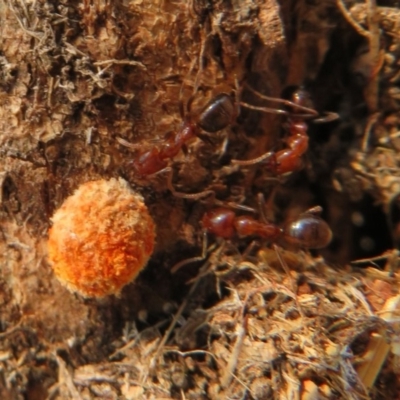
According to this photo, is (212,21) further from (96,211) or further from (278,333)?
(278,333)

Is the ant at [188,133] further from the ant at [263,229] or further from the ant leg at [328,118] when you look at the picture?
the ant leg at [328,118]

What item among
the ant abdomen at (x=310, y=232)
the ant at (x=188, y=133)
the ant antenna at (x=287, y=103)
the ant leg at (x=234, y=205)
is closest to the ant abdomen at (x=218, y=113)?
the ant at (x=188, y=133)

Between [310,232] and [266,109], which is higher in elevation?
[266,109]

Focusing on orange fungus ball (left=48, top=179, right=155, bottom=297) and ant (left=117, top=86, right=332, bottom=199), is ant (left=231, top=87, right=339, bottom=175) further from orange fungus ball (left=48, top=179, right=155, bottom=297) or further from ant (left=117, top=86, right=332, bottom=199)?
orange fungus ball (left=48, top=179, right=155, bottom=297)

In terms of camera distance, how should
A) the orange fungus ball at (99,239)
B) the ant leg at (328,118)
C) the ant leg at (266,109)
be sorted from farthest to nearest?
1. the ant leg at (328,118)
2. the ant leg at (266,109)
3. the orange fungus ball at (99,239)

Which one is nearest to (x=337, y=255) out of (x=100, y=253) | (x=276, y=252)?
(x=276, y=252)

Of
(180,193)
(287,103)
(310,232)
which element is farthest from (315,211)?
(180,193)

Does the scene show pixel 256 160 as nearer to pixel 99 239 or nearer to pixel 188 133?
pixel 188 133
